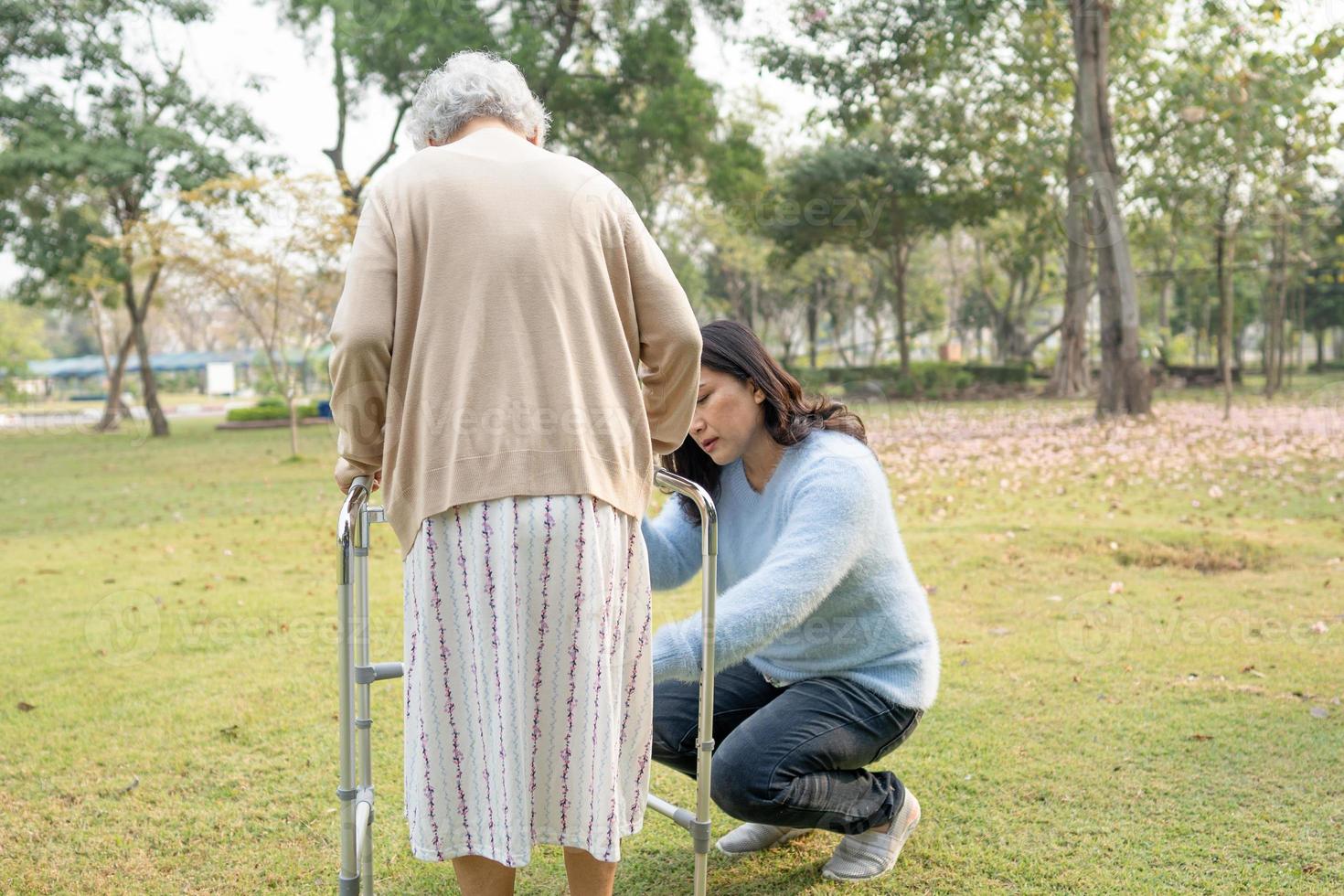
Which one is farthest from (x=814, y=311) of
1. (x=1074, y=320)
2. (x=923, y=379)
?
(x=1074, y=320)

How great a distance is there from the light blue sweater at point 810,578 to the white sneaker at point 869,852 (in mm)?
318

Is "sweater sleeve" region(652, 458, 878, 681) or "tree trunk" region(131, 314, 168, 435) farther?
"tree trunk" region(131, 314, 168, 435)

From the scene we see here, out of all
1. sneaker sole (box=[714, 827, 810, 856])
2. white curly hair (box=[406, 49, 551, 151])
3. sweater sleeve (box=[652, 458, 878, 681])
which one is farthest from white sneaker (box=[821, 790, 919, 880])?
white curly hair (box=[406, 49, 551, 151])

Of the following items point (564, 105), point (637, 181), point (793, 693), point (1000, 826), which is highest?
point (564, 105)

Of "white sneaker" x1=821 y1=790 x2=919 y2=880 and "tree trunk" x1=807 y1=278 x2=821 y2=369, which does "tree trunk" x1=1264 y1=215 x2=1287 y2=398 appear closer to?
"tree trunk" x1=807 y1=278 x2=821 y2=369

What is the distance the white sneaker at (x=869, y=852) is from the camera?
2529mm

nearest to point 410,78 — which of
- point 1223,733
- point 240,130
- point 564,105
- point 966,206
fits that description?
point 564,105

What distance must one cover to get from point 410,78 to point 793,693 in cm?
1680

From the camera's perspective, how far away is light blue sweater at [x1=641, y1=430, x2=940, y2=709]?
2154 mm

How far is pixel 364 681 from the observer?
7.79 feet

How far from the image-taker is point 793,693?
246 centimetres

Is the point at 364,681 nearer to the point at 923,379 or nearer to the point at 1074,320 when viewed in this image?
the point at 1074,320

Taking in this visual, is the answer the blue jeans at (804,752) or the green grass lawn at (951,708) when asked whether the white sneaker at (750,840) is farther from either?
the blue jeans at (804,752)

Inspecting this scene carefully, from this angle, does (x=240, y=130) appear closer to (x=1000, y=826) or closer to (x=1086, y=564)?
(x=1086, y=564)
